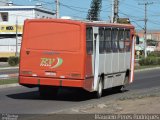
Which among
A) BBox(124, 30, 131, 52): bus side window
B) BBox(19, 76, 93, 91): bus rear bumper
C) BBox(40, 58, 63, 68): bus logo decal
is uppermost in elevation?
BBox(124, 30, 131, 52): bus side window

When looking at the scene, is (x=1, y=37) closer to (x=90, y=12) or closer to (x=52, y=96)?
(x=90, y=12)

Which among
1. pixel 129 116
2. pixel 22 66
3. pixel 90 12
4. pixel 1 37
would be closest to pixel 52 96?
pixel 22 66

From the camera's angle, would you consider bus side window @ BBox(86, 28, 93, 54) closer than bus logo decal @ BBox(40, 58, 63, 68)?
No

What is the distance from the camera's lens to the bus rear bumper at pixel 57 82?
19719 millimetres

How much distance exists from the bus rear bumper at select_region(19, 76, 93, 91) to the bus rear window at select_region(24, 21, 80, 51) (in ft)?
3.78

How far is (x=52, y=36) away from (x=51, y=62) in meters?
0.97

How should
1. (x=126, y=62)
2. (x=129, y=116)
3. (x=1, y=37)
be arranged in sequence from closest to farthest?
(x=129, y=116) → (x=126, y=62) → (x=1, y=37)

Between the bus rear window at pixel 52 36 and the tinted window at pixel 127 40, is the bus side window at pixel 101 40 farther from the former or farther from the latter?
the tinted window at pixel 127 40

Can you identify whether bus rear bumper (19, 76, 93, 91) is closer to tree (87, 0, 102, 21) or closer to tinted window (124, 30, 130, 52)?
tinted window (124, 30, 130, 52)

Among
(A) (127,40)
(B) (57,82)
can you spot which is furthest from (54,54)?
(A) (127,40)

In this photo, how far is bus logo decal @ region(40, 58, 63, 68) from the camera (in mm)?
20062

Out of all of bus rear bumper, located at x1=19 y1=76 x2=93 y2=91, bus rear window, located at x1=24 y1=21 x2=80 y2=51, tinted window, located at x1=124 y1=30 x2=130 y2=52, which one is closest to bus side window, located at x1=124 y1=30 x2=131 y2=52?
tinted window, located at x1=124 y1=30 x2=130 y2=52

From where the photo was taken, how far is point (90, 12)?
113500 millimetres

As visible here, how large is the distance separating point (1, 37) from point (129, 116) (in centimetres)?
7737
